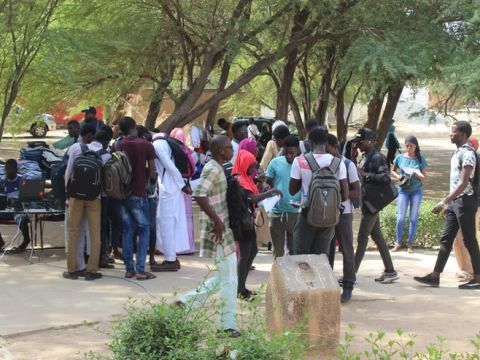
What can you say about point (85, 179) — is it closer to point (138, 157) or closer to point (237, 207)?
point (138, 157)

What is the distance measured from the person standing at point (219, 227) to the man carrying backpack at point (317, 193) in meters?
0.92

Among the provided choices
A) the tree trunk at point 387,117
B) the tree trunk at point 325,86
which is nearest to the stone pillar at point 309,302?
the tree trunk at point 387,117

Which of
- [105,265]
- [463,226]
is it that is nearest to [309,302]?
[463,226]

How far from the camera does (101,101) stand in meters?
17.3

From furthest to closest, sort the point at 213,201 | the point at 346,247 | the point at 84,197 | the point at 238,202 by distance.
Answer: the point at 84,197
the point at 346,247
the point at 238,202
the point at 213,201

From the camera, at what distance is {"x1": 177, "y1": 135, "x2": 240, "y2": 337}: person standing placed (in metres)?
6.08

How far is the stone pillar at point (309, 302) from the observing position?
18.6 feet

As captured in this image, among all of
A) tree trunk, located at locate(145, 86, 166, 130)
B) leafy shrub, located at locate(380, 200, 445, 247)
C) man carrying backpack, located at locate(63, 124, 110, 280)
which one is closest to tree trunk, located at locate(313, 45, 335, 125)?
tree trunk, located at locate(145, 86, 166, 130)

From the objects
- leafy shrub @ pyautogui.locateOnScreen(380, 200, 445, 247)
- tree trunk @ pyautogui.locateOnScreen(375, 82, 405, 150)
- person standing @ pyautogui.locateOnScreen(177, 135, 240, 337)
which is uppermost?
tree trunk @ pyautogui.locateOnScreen(375, 82, 405, 150)

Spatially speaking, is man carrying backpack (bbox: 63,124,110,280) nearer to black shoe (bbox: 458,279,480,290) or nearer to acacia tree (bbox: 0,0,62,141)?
acacia tree (bbox: 0,0,62,141)

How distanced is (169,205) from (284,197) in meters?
1.84

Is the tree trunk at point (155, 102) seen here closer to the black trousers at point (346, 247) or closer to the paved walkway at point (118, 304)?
the paved walkway at point (118, 304)

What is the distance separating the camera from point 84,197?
816cm

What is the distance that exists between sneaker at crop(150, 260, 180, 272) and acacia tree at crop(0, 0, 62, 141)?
432 centimetres
